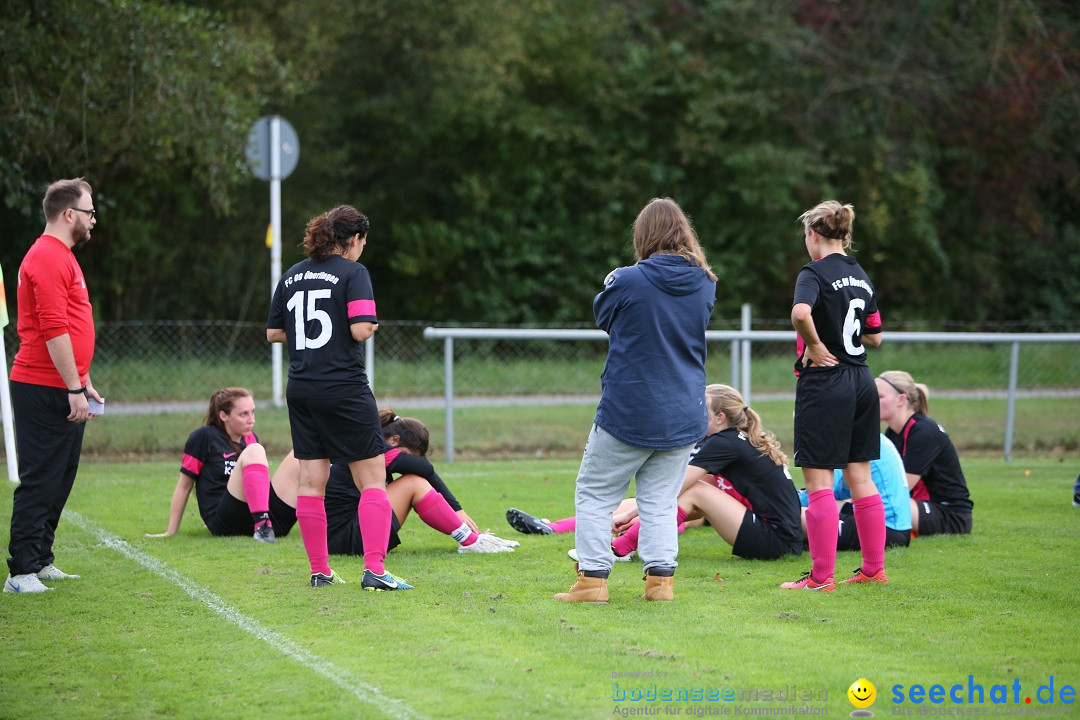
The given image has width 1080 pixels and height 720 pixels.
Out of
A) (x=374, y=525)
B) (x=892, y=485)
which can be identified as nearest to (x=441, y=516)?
(x=374, y=525)

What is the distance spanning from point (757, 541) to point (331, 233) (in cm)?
293

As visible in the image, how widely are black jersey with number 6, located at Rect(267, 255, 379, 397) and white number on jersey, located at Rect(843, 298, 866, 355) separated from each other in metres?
2.27

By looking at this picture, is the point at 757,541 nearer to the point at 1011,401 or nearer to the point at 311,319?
the point at 311,319

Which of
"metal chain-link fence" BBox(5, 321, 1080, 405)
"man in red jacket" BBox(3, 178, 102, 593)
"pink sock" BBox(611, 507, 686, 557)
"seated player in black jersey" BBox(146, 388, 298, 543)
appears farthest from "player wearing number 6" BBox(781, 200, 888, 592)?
"metal chain-link fence" BBox(5, 321, 1080, 405)

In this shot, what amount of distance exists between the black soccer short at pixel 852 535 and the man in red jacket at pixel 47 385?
4233 mm

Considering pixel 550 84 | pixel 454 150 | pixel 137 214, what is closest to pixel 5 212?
pixel 137 214

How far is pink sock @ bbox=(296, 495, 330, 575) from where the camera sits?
18.4 feet

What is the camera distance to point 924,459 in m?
7.03

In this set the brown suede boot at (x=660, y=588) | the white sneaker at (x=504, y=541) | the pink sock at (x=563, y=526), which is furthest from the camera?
the pink sock at (x=563, y=526)

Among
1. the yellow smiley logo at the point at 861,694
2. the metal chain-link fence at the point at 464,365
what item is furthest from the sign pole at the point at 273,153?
the yellow smiley logo at the point at 861,694

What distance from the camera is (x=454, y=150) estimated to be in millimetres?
24125

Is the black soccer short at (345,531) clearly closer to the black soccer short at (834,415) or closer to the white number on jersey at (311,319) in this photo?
the white number on jersey at (311,319)

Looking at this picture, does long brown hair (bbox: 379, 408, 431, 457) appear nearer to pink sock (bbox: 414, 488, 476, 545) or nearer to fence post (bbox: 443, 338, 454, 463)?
pink sock (bbox: 414, 488, 476, 545)

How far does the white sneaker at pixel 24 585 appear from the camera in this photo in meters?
5.69
